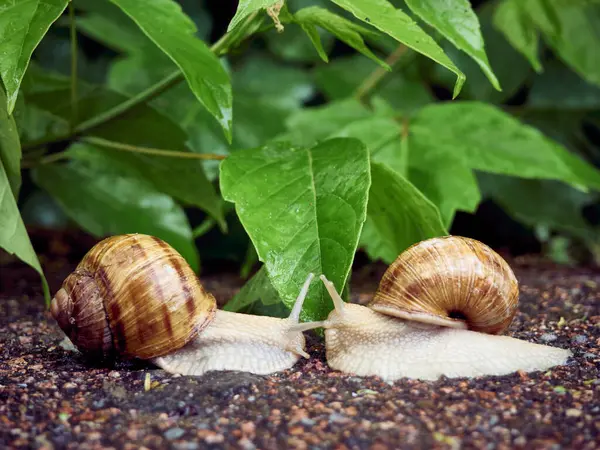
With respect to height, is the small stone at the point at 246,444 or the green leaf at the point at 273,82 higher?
the green leaf at the point at 273,82

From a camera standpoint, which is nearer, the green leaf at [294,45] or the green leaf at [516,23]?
the green leaf at [516,23]

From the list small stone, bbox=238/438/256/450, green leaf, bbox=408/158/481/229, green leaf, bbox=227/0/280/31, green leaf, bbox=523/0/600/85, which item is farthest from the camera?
green leaf, bbox=523/0/600/85

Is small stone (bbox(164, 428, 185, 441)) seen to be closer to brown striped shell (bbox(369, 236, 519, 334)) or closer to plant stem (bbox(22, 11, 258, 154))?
brown striped shell (bbox(369, 236, 519, 334))

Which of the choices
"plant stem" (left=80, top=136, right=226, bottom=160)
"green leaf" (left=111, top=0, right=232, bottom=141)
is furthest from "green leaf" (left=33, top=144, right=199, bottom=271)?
"green leaf" (left=111, top=0, right=232, bottom=141)

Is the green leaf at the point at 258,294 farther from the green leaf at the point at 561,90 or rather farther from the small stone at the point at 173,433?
the green leaf at the point at 561,90

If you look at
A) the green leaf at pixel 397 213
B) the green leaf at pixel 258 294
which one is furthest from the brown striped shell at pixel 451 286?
the green leaf at pixel 258 294
